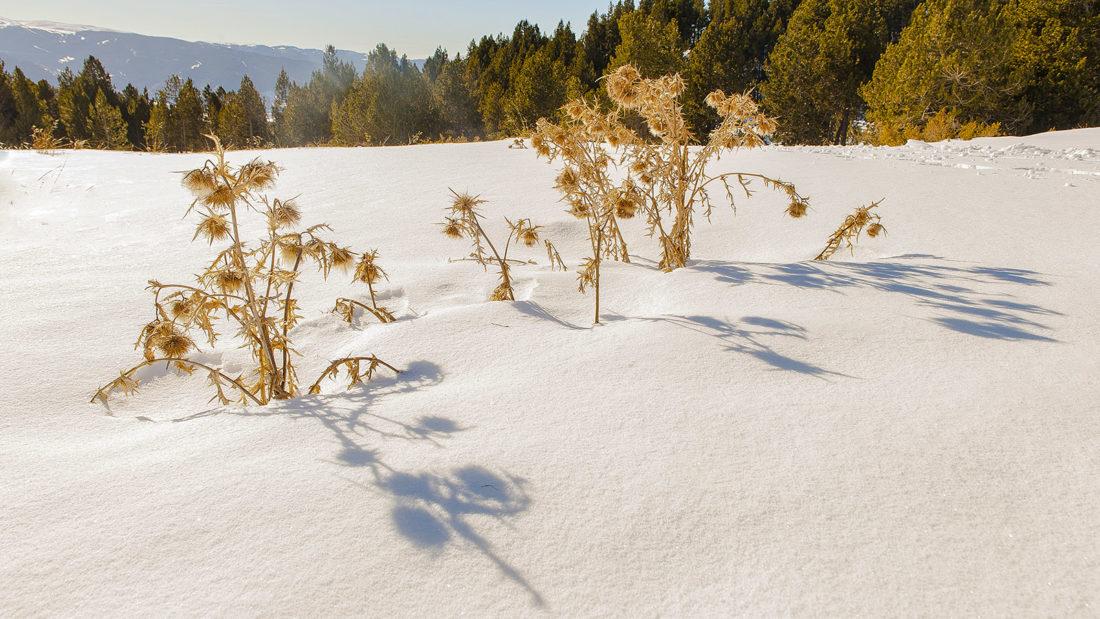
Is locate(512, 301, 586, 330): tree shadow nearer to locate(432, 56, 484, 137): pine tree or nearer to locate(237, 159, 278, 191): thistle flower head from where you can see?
locate(237, 159, 278, 191): thistle flower head

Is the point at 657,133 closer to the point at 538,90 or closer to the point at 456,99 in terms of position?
the point at 538,90

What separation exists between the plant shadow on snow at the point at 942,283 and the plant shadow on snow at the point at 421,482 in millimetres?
1330

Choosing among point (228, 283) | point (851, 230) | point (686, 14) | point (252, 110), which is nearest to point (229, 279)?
point (228, 283)

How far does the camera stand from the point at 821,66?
17500 mm

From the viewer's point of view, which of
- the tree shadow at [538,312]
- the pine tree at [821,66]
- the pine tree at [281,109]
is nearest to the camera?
the tree shadow at [538,312]

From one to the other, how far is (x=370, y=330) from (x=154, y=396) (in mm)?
589

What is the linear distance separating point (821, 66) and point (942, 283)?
60.8ft

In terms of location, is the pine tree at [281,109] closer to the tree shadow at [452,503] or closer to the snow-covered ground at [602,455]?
the snow-covered ground at [602,455]

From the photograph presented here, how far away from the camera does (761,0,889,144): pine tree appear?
57.7 feet

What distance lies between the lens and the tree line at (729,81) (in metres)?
13.5

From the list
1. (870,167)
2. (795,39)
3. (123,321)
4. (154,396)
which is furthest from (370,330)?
(795,39)

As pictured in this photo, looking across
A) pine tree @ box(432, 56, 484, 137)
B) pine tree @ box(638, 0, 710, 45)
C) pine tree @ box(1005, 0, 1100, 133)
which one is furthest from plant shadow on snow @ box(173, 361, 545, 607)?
pine tree @ box(432, 56, 484, 137)

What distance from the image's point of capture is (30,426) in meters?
1.23

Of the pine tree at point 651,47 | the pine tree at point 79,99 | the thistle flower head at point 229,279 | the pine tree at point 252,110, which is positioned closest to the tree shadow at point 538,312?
the thistle flower head at point 229,279
